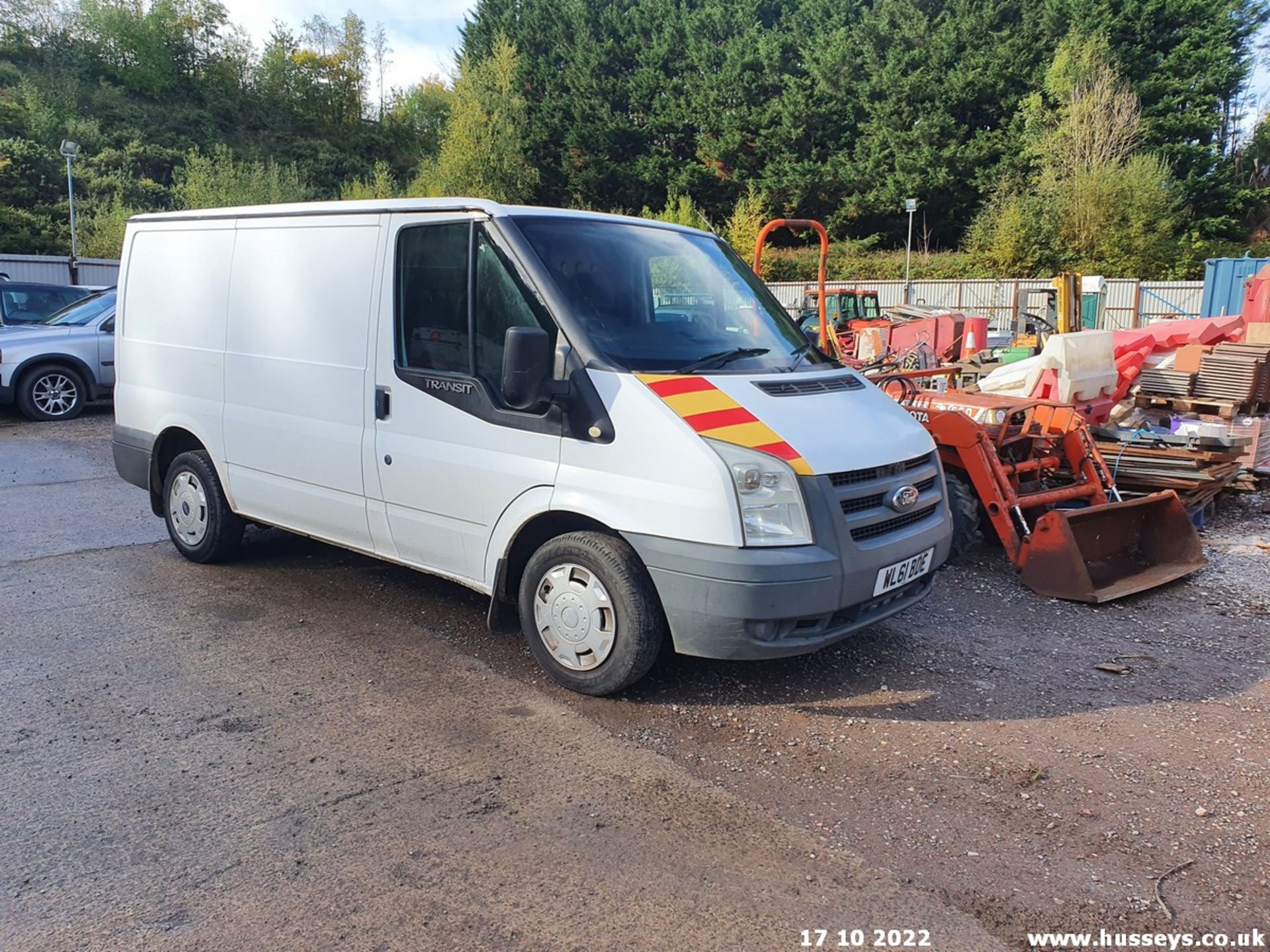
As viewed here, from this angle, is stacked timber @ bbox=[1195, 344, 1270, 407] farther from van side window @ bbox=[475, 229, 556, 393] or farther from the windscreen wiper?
van side window @ bbox=[475, 229, 556, 393]

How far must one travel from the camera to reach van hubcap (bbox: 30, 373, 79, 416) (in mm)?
12648

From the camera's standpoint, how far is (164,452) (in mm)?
6309

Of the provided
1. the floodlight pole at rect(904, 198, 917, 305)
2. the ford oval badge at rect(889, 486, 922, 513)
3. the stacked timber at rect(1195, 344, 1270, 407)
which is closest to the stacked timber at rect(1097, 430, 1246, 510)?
the stacked timber at rect(1195, 344, 1270, 407)

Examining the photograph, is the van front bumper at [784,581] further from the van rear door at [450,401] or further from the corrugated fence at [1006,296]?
the corrugated fence at [1006,296]

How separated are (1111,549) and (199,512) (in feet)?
20.0

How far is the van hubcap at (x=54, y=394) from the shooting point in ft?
41.5

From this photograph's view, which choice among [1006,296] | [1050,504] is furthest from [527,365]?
[1006,296]

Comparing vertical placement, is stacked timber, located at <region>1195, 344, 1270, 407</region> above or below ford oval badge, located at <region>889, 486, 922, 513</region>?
above

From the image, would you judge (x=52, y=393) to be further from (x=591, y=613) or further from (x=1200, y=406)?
(x=1200, y=406)

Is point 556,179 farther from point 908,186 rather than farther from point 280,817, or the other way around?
point 280,817

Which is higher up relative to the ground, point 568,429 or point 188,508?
point 568,429

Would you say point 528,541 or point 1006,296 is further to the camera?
point 1006,296

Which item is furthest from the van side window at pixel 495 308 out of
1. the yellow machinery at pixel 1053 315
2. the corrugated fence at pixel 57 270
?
the corrugated fence at pixel 57 270

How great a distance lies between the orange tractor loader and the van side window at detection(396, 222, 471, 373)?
11.6 feet
